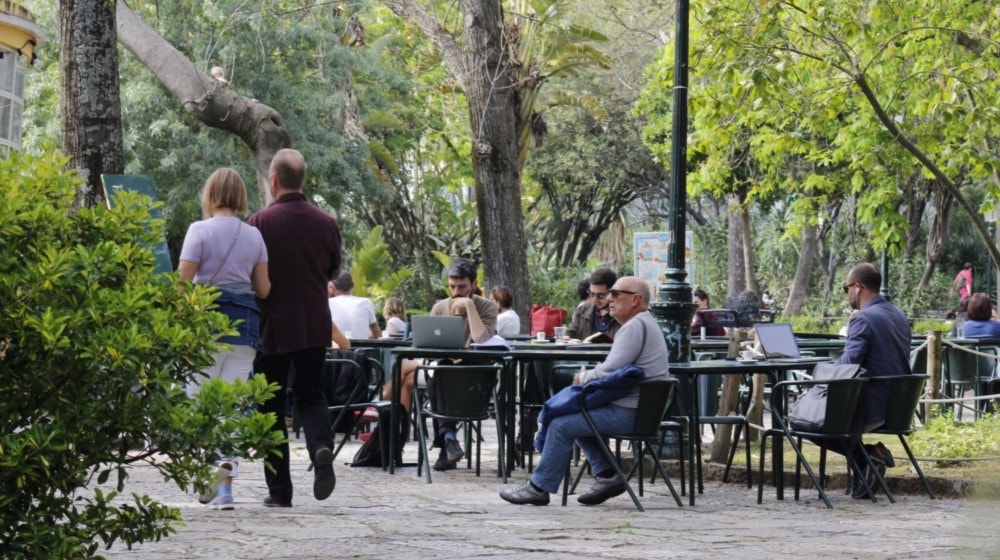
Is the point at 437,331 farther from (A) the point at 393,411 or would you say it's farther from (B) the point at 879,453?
(B) the point at 879,453

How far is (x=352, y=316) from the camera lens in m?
14.4

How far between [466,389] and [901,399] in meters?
2.99

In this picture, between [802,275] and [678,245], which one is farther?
[802,275]

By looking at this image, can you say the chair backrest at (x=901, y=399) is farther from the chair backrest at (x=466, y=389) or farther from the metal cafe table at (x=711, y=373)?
the chair backrest at (x=466, y=389)

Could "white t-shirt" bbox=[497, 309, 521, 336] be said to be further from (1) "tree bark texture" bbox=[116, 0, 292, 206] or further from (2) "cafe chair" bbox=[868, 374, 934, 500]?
(2) "cafe chair" bbox=[868, 374, 934, 500]

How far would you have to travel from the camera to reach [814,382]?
30.8 ft

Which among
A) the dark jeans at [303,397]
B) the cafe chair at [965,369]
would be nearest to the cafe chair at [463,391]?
the dark jeans at [303,397]

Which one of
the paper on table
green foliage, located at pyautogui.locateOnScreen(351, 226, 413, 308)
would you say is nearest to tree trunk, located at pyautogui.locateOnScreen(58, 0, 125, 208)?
the paper on table

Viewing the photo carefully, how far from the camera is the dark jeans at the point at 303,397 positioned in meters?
8.36

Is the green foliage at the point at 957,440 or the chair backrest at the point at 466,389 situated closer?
the chair backrest at the point at 466,389

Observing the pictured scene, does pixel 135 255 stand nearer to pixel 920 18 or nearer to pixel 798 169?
pixel 920 18

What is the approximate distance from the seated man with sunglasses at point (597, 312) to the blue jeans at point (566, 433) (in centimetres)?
259

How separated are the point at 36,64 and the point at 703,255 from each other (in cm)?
3083

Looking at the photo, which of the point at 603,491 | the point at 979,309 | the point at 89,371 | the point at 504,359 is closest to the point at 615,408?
the point at 603,491
